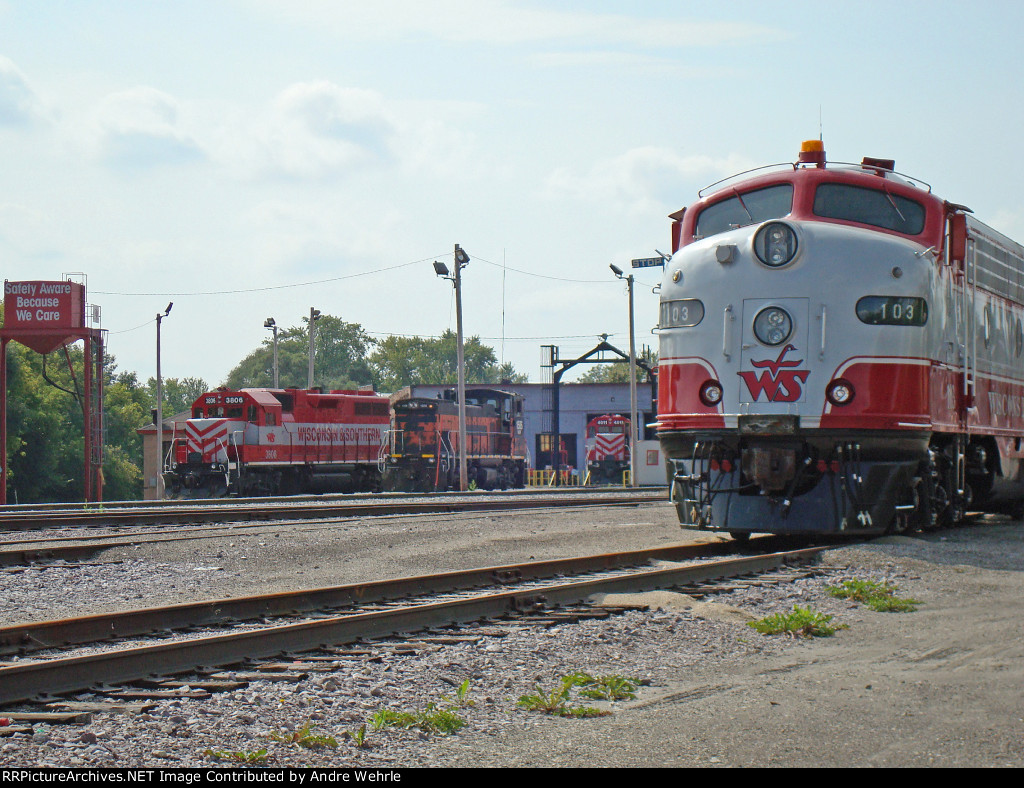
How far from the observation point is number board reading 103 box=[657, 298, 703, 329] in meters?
11.6

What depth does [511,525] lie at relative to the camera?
51.7 ft

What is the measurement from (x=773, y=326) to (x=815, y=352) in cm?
50

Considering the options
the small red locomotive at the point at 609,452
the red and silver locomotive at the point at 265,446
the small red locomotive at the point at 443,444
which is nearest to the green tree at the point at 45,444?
the small red locomotive at the point at 443,444

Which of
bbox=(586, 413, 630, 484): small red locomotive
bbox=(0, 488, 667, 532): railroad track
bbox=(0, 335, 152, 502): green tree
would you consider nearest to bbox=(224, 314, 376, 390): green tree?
bbox=(0, 335, 152, 502): green tree

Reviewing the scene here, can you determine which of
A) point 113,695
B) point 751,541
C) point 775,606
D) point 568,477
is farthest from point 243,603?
point 568,477

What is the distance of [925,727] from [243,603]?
4.38 metres

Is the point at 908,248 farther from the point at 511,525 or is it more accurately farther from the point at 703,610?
the point at 511,525

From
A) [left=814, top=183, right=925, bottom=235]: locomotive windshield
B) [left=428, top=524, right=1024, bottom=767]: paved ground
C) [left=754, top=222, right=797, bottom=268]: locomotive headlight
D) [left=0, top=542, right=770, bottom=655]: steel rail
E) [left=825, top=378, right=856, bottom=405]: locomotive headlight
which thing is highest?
[left=814, top=183, right=925, bottom=235]: locomotive windshield

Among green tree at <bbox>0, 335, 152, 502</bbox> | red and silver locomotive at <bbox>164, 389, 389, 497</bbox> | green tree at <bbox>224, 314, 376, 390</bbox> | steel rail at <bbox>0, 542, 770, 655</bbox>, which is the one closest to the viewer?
steel rail at <bbox>0, 542, 770, 655</bbox>

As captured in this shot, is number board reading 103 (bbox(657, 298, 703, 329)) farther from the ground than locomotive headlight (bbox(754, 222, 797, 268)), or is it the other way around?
locomotive headlight (bbox(754, 222, 797, 268))

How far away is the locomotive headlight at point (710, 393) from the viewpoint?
11336 millimetres

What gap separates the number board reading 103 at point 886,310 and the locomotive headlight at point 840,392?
652 mm

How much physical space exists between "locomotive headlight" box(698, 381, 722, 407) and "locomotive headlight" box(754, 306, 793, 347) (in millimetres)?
651

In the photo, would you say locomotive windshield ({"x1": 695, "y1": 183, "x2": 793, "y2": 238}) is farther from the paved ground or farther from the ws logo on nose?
the paved ground
